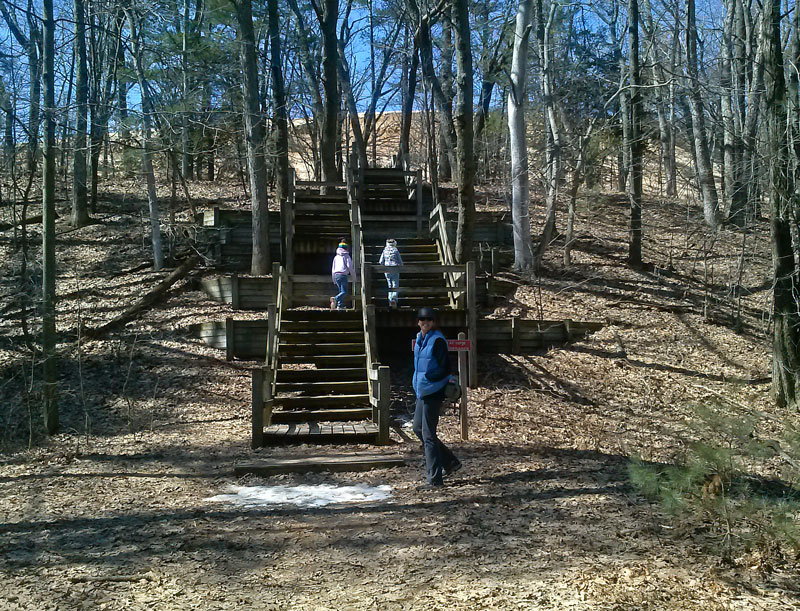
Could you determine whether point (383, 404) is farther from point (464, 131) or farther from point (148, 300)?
point (148, 300)

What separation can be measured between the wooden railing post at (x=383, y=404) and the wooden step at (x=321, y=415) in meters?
0.96

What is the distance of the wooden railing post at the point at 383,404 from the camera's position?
937 cm

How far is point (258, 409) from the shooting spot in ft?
30.2

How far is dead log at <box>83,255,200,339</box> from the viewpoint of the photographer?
14336mm

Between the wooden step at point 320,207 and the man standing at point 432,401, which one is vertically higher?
the wooden step at point 320,207

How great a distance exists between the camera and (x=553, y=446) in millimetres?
9711

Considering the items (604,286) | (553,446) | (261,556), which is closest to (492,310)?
(604,286)

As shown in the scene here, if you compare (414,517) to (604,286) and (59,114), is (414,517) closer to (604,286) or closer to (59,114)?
(59,114)

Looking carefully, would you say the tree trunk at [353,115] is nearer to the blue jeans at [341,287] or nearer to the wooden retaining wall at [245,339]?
the blue jeans at [341,287]

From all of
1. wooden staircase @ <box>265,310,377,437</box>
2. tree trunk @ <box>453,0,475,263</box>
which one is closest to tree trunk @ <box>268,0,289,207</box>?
tree trunk @ <box>453,0,475,263</box>

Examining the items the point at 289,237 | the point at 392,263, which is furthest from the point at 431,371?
the point at 289,237

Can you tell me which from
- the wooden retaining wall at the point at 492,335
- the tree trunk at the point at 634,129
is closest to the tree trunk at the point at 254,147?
the wooden retaining wall at the point at 492,335

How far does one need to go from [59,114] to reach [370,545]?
6.98 m

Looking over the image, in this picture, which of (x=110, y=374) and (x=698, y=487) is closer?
(x=698, y=487)
